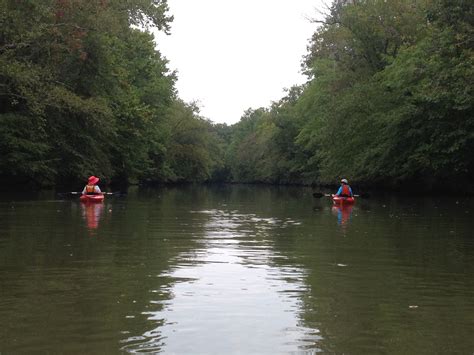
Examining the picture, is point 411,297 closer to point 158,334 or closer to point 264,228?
point 158,334

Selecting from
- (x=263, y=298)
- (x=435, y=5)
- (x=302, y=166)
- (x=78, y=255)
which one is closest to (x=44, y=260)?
(x=78, y=255)

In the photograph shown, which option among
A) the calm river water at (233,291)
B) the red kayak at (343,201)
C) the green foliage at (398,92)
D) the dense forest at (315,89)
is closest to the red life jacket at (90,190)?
the dense forest at (315,89)

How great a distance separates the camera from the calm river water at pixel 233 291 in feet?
20.0

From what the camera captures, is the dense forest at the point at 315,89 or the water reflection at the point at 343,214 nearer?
the water reflection at the point at 343,214

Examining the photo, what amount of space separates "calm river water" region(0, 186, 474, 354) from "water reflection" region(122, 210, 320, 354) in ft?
0.06

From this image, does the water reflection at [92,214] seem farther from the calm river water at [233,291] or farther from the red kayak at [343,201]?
the red kayak at [343,201]

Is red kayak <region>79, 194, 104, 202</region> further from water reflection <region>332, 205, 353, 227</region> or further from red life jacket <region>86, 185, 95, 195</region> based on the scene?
water reflection <region>332, 205, 353, 227</region>

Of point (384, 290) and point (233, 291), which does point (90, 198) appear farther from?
point (384, 290)

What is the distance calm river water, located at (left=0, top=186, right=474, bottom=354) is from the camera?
6090mm

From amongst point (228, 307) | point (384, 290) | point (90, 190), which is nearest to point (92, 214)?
point (90, 190)

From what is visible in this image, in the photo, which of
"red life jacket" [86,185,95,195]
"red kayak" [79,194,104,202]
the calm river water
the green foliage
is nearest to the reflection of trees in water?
the calm river water

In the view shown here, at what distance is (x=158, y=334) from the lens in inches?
246

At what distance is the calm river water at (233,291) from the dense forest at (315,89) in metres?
14.7

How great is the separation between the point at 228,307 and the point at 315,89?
180 feet
